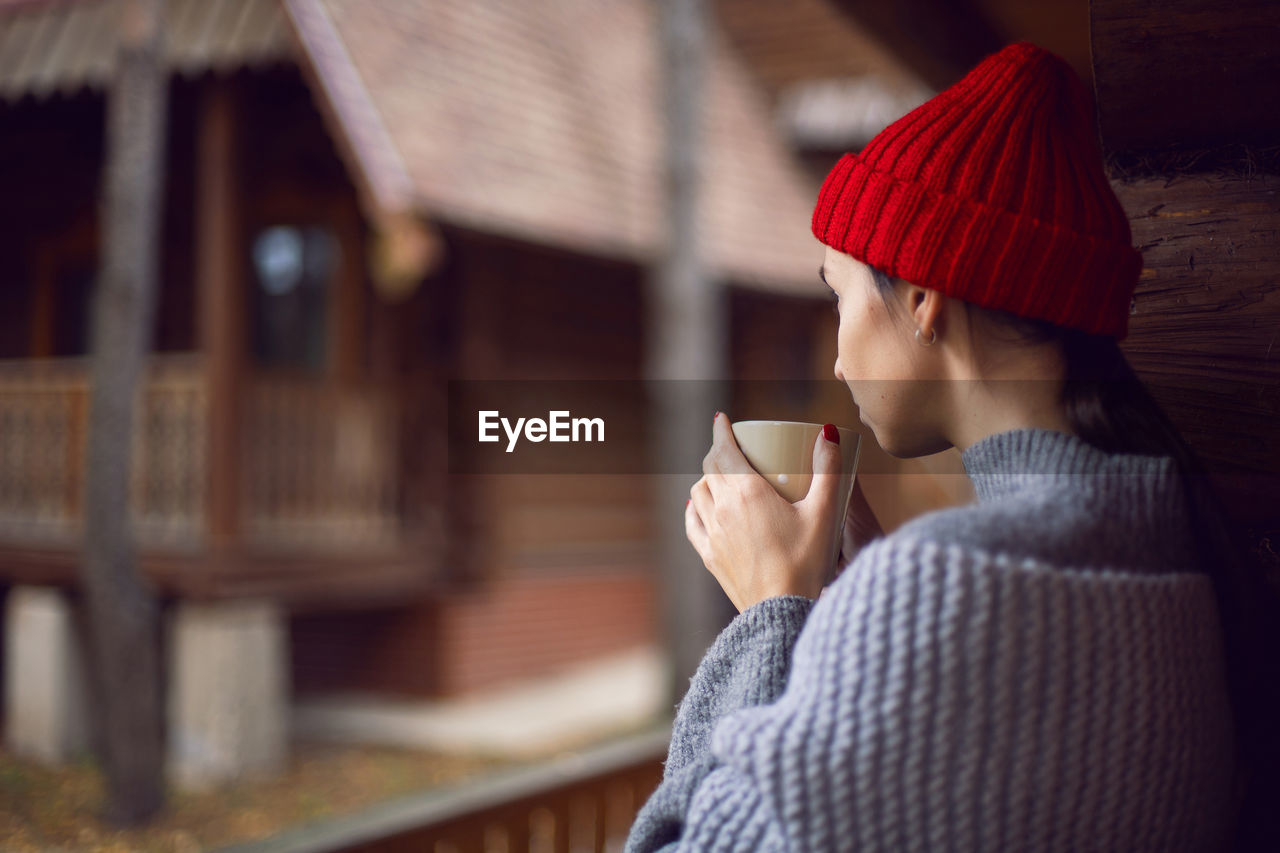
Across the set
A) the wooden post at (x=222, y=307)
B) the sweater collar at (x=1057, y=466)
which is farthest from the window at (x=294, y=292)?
the sweater collar at (x=1057, y=466)

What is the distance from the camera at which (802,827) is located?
0.90m

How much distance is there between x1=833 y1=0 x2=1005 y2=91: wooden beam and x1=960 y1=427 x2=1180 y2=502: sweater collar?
1.77 meters

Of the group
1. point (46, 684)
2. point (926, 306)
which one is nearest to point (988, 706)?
point (926, 306)

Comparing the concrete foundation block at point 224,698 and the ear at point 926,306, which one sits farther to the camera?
the concrete foundation block at point 224,698

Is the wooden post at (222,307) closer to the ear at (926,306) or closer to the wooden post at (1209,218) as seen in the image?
the wooden post at (1209,218)

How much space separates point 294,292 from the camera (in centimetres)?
860

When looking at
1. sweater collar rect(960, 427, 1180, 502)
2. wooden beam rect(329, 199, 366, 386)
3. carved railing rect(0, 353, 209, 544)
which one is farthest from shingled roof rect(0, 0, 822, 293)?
sweater collar rect(960, 427, 1180, 502)

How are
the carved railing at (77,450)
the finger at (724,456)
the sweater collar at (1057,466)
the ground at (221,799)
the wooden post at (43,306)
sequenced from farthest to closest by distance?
the wooden post at (43,306), the carved railing at (77,450), the ground at (221,799), the finger at (724,456), the sweater collar at (1057,466)

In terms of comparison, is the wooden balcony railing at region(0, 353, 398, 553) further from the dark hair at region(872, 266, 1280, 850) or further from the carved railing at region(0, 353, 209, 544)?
the dark hair at region(872, 266, 1280, 850)

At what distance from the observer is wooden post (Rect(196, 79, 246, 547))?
6.85 metres

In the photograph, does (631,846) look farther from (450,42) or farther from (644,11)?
(644,11)

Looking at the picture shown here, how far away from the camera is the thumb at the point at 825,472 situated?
1.15 meters

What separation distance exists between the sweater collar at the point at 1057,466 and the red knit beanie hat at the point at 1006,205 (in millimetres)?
119

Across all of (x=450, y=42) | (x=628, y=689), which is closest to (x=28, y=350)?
(x=450, y=42)
